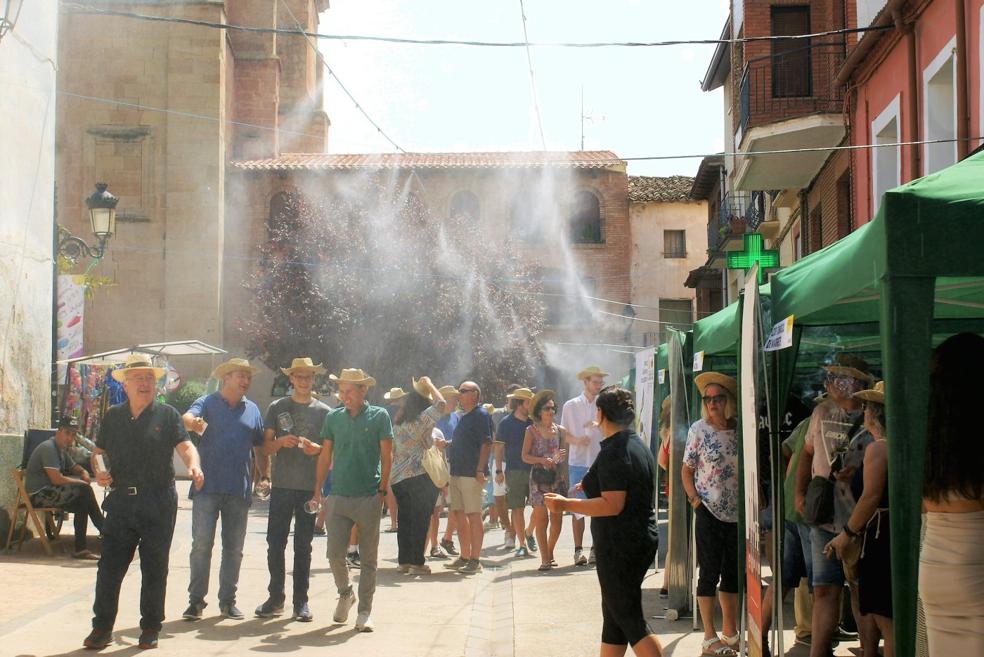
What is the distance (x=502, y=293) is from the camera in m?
39.4

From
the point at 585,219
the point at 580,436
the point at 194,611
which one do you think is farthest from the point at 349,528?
the point at 585,219

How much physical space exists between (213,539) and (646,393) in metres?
4.28

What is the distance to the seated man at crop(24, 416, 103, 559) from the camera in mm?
12328

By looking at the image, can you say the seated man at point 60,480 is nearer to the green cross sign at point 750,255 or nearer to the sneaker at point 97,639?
the sneaker at point 97,639

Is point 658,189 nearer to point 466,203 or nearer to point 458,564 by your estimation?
point 466,203

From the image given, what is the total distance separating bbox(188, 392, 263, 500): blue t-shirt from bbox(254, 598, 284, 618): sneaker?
2.71 feet

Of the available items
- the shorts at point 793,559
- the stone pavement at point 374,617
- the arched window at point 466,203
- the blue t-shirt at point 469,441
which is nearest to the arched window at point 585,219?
the arched window at point 466,203

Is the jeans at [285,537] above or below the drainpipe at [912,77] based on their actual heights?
below

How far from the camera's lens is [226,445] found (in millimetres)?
9148

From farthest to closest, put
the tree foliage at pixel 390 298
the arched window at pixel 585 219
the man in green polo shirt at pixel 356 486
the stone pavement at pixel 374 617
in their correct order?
the arched window at pixel 585 219 → the tree foliage at pixel 390 298 → the man in green polo shirt at pixel 356 486 → the stone pavement at pixel 374 617

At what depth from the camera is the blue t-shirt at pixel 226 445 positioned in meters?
9.09

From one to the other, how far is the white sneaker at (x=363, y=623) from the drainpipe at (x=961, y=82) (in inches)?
302

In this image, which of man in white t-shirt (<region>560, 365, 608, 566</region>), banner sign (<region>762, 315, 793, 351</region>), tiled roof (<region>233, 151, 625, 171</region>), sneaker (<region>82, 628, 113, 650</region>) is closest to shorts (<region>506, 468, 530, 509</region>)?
man in white t-shirt (<region>560, 365, 608, 566</region>)

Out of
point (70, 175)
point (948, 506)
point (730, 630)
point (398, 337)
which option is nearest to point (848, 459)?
point (730, 630)
